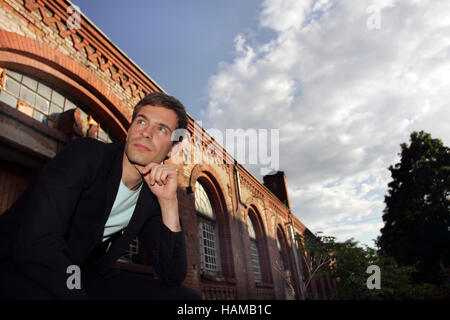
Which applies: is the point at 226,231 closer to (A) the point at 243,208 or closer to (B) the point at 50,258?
(A) the point at 243,208

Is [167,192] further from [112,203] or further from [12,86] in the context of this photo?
[12,86]

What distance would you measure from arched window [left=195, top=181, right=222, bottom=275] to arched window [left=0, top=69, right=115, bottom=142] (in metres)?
5.22

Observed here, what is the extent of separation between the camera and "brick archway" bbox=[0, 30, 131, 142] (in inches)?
160

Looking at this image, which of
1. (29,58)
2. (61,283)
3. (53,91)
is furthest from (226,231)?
(61,283)

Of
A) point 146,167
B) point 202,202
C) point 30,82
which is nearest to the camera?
point 146,167

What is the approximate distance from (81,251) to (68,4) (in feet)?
17.3

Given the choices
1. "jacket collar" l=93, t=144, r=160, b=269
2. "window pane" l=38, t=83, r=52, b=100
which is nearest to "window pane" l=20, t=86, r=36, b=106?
"window pane" l=38, t=83, r=52, b=100

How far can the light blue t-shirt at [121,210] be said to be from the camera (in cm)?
192

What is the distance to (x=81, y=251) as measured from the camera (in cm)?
153

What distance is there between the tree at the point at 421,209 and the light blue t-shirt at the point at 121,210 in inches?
992

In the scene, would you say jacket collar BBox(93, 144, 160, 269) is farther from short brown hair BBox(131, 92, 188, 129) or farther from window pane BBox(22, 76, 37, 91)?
window pane BBox(22, 76, 37, 91)

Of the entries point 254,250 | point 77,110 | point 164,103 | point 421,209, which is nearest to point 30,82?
point 77,110

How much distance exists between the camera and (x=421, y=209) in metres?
23.2

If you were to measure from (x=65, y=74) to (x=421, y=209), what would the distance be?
1064 inches
